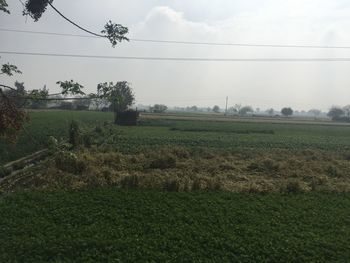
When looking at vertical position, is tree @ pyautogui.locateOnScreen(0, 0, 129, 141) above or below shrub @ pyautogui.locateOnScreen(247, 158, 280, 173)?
above

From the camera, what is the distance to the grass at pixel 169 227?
9.11 m

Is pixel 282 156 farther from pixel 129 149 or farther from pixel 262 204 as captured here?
pixel 262 204

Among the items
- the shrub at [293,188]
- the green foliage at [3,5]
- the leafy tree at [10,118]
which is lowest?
the shrub at [293,188]

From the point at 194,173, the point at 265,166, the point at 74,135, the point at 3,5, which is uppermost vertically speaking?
the point at 3,5

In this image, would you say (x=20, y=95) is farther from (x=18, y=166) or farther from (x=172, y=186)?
(x=18, y=166)

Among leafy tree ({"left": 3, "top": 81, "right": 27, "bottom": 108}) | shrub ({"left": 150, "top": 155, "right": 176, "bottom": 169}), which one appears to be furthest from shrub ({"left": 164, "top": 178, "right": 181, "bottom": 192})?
leafy tree ({"left": 3, "top": 81, "right": 27, "bottom": 108})

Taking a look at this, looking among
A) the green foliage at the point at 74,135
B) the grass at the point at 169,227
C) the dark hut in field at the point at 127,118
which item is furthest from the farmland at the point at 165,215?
the dark hut in field at the point at 127,118

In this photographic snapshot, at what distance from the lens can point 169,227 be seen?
10680mm

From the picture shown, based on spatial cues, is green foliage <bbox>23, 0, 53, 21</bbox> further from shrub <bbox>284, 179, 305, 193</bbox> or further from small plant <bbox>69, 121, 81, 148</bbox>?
small plant <bbox>69, 121, 81, 148</bbox>

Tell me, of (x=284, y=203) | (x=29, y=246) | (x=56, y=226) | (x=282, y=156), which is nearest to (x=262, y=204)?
(x=284, y=203)

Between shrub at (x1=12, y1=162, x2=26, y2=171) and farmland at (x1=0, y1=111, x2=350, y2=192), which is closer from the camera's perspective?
farmland at (x1=0, y1=111, x2=350, y2=192)

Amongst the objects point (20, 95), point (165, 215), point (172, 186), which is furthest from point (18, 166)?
point (20, 95)

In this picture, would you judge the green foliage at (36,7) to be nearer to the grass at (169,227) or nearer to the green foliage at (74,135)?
the grass at (169,227)

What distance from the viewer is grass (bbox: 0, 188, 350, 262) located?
9.11 m
